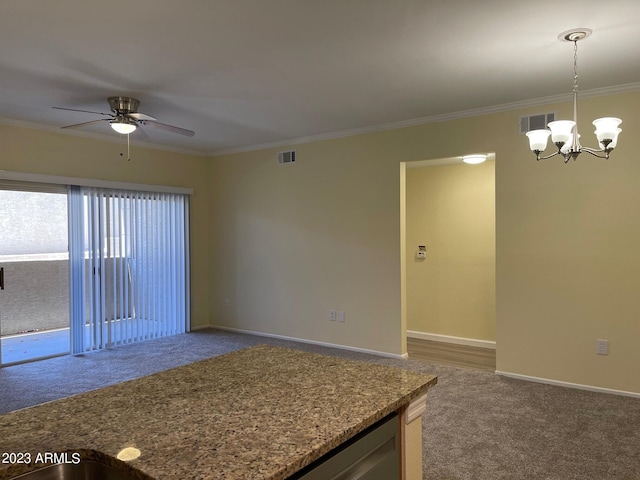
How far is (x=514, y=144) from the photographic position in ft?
14.3

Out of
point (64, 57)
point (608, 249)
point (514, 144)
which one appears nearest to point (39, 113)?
point (64, 57)

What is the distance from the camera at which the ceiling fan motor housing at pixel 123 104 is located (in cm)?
398

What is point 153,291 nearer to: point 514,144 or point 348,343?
point 348,343

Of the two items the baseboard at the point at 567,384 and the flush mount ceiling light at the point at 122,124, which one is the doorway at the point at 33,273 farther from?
the baseboard at the point at 567,384

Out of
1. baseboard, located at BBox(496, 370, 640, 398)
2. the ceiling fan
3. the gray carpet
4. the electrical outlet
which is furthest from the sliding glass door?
the electrical outlet

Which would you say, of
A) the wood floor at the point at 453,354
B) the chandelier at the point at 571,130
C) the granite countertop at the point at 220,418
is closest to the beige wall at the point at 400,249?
the wood floor at the point at 453,354

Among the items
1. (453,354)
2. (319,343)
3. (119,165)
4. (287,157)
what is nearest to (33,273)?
(119,165)

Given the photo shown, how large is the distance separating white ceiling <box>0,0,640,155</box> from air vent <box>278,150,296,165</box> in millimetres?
1204

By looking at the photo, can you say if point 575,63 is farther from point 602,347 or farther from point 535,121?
point 602,347

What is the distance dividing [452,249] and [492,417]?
2.85 m

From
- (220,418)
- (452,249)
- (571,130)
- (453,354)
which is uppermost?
(571,130)

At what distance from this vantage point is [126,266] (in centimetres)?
573

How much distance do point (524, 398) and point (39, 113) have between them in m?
5.30

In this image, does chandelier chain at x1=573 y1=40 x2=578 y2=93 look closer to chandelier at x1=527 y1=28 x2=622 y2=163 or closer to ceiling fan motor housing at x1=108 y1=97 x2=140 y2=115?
chandelier at x1=527 y1=28 x2=622 y2=163
